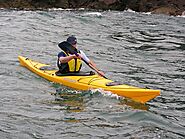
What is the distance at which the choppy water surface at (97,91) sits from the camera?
22.1ft

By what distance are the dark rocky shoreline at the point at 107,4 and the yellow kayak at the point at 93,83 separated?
25315mm

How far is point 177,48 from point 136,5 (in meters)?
20.7

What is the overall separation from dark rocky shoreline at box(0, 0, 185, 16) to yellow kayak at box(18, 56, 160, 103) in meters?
25.3

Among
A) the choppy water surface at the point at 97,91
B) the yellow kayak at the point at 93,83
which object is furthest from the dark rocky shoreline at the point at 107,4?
the yellow kayak at the point at 93,83

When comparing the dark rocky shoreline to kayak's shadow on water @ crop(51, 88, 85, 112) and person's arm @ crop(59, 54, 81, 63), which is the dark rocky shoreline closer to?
person's arm @ crop(59, 54, 81, 63)

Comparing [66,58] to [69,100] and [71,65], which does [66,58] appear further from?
[69,100]

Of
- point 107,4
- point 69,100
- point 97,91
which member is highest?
point 107,4

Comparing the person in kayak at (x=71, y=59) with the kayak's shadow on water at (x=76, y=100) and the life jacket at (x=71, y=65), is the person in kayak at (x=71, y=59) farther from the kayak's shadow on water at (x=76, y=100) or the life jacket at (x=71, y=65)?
the kayak's shadow on water at (x=76, y=100)

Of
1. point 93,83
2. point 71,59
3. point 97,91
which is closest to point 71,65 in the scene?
point 71,59

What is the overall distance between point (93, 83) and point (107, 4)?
98.6 feet

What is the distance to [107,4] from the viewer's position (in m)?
38.2

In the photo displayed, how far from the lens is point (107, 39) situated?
1886cm

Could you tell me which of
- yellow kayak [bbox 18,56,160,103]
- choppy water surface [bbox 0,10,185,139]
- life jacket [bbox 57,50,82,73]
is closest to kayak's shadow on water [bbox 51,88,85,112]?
choppy water surface [bbox 0,10,185,139]

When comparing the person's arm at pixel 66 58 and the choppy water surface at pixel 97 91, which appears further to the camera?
the person's arm at pixel 66 58
